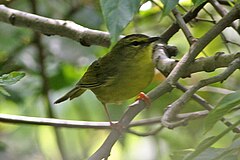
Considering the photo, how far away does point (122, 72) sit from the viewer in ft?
11.3

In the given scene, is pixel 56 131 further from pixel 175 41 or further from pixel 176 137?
pixel 175 41

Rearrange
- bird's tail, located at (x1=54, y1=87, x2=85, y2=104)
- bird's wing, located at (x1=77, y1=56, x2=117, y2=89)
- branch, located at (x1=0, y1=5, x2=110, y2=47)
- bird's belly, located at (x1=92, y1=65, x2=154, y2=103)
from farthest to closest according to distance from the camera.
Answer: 1. bird's tail, located at (x1=54, y1=87, x2=85, y2=104)
2. bird's wing, located at (x1=77, y1=56, x2=117, y2=89)
3. bird's belly, located at (x1=92, y1=65, x2=154, y2=103)
4. branch, located at (x1=0, y1=5, x2=110, y2=47)

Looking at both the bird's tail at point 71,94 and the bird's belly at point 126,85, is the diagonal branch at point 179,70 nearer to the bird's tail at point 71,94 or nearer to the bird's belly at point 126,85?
the bird's belly at point 126,85

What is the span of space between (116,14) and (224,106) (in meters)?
0.35

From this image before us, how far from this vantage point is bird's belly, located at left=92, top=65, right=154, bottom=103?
3.18 m

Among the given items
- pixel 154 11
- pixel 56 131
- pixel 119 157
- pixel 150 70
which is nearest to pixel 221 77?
pixel 150 70

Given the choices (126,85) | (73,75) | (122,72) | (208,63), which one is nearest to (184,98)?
(208,63)

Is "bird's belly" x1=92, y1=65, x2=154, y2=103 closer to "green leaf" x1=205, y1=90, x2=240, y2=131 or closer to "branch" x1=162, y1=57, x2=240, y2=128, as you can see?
"branch" x1=162, y1=57, x2=240, y2=128

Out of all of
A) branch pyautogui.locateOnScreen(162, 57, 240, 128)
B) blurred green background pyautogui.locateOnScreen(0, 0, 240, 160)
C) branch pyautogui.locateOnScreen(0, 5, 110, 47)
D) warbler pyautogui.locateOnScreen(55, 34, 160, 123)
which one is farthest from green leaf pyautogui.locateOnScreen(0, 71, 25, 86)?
blurred green background pyautogui.locateOnScreen(0, 0, 240, 160)

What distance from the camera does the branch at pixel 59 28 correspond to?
2.84m

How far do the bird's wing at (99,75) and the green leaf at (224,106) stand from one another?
190 cm

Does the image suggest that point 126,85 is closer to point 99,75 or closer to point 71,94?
point 99,75

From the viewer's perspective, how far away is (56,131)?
12.6ft

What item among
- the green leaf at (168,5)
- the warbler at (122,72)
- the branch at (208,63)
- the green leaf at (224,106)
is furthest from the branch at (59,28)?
the green leaf at (224,106)
